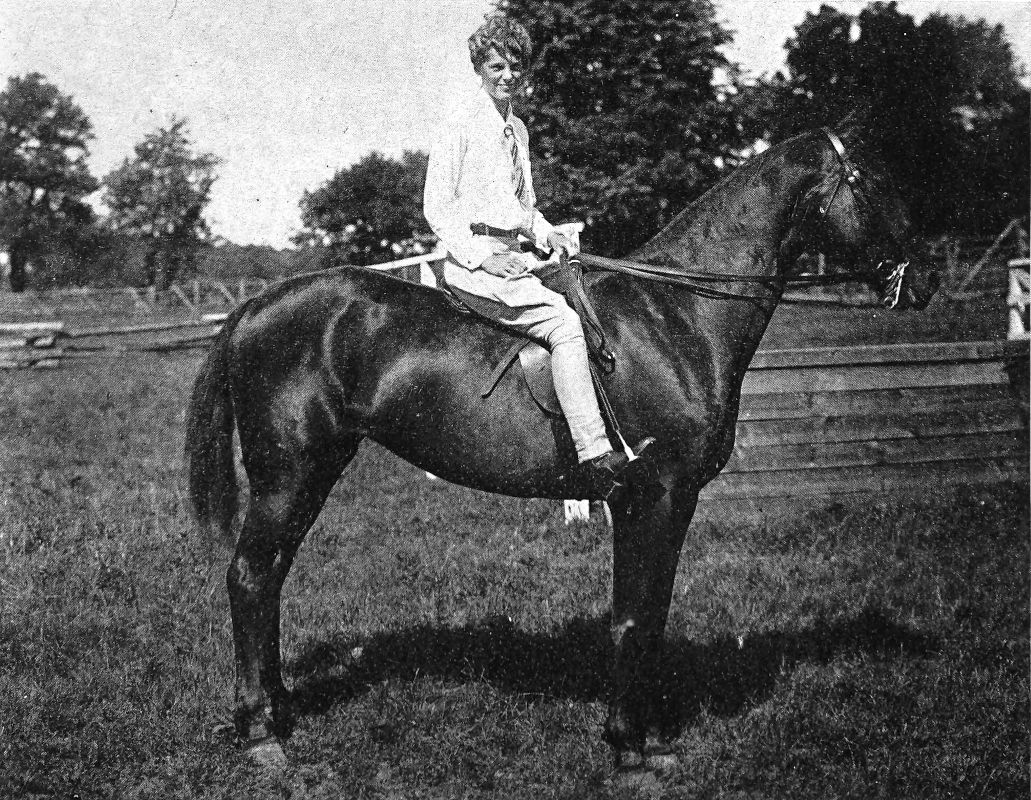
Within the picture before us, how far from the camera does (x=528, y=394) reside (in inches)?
161

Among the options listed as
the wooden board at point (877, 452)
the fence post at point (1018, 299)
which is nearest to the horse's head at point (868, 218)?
the wooden board at point (877, 452)

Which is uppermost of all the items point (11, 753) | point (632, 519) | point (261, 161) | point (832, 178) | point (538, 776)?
point (261, 161)

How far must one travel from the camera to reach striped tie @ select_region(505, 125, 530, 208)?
419 centimetres

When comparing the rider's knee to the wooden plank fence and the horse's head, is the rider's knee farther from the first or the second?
the wooden plank fence

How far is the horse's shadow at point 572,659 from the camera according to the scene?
462 cm

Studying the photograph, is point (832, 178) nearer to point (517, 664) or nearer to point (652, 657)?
point (652, 657)

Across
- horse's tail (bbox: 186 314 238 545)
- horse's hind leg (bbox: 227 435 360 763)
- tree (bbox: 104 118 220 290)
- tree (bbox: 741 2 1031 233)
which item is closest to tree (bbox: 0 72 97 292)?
tree (bbox: 104 118 220 290)

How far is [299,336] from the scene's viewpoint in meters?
4.32

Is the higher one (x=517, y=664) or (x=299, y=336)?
(x=299, y=336)

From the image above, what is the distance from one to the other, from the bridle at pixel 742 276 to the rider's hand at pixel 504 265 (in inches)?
14.8

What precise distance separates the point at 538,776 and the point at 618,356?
80.2 inches

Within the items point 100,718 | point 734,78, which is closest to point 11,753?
point 100,718

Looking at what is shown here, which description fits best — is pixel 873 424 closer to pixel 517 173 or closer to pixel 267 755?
pixel 517 173

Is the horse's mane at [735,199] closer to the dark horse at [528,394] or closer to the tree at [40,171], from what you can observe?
the dark horse at [528,394]
